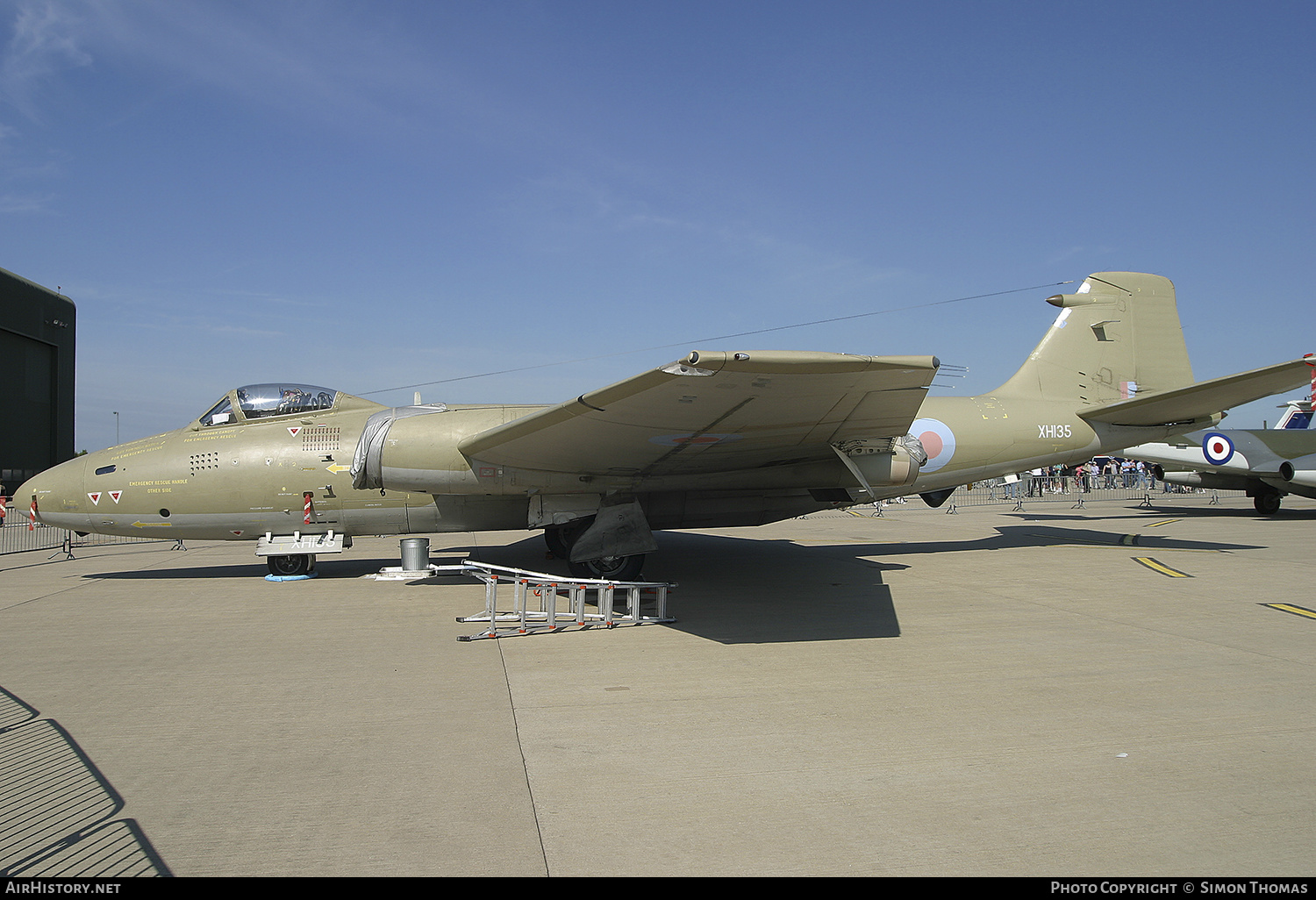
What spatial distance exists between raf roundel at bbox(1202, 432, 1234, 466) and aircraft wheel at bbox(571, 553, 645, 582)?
18.6 m

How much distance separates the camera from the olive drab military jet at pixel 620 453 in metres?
8.15

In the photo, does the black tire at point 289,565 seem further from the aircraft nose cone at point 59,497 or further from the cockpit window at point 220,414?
the aircraft nose cone at point 59,497

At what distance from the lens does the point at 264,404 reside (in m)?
11.3

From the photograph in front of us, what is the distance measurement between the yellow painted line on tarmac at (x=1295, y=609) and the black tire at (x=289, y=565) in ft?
40.9

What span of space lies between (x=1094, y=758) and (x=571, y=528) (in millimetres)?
8129

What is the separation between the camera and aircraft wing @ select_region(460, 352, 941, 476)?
230 inches

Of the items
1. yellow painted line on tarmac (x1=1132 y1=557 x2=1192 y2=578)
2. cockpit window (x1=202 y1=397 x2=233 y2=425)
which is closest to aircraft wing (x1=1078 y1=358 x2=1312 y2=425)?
yellow painted line on tarmac (x1=1132 y1=557 x2=1192 y2=578)

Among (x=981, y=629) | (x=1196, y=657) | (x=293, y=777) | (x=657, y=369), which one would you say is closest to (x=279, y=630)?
(x=293, y=777)

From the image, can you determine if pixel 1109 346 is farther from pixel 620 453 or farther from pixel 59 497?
pixel 59 497

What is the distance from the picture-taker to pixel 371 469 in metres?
9.48

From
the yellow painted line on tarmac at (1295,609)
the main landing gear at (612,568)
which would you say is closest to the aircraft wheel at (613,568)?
the main landing gear at (612,568)

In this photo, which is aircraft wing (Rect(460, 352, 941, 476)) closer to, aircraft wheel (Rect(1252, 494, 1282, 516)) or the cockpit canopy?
the cockpit canopy

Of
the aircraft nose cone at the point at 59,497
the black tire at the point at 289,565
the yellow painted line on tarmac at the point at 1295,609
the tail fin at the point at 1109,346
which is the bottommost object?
the yellow painted line on tarmac at the point at 1295,609
